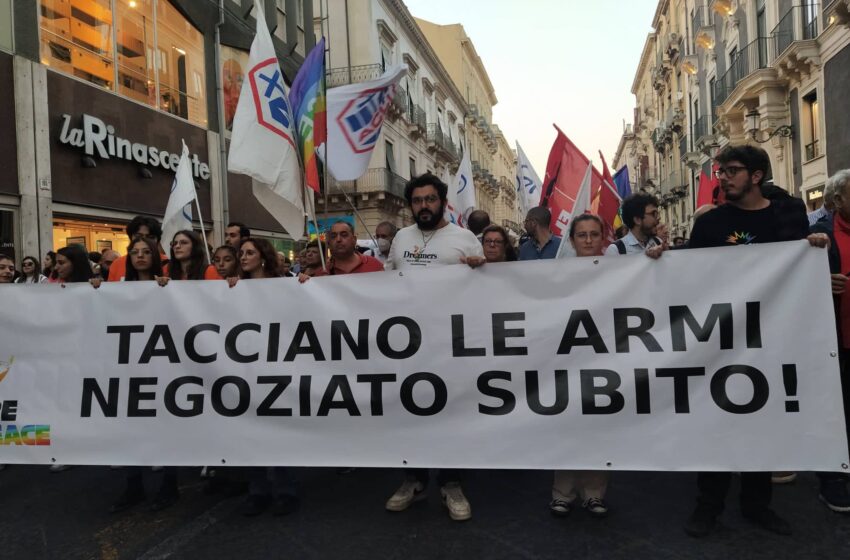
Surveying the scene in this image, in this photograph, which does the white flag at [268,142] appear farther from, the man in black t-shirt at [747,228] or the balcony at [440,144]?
the balcony at [440,144]

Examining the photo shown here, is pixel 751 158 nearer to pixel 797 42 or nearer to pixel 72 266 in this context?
pixel 72 266

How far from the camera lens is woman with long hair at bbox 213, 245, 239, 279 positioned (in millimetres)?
4504

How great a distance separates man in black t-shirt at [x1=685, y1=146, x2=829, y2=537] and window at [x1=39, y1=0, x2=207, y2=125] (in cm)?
1092

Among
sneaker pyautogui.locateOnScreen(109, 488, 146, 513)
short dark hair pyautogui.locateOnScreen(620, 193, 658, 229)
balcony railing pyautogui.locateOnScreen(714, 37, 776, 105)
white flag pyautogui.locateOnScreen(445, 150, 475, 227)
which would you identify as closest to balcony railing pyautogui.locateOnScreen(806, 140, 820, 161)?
balcony railing pyautogui.locateOnScreen(714, 37, 776, 105)

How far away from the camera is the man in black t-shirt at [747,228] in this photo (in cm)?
328

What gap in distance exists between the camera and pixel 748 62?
2114 cm

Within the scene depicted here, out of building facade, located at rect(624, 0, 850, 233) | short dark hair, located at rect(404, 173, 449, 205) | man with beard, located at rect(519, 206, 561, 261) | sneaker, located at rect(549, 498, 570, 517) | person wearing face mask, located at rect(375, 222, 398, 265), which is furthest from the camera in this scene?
building facade, located at rect(624, 0, 850, 233)

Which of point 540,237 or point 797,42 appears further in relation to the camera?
point 797,42

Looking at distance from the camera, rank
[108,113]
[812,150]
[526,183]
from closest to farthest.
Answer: [526,183] → [108,113] → [812,150]

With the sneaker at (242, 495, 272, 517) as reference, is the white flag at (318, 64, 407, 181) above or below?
above

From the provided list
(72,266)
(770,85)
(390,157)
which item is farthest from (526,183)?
(390,157)

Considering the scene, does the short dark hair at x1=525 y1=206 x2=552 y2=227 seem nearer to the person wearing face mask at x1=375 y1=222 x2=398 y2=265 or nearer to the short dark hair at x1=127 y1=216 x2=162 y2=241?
the person wearing face mask at x1=375 y1=222 x2=398 y2=265

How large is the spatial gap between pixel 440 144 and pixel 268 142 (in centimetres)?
3278

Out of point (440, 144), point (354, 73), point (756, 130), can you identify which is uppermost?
point (354, 73)
